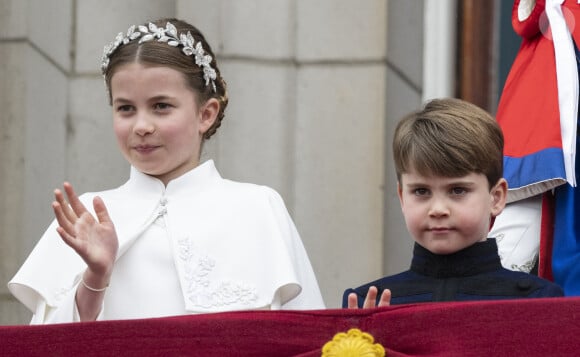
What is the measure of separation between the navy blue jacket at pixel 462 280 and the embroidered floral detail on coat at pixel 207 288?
27 cm

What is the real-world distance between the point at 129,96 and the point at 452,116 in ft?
2.75

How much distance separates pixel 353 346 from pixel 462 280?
0.64 meters

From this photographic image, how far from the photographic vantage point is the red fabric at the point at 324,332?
139 inches

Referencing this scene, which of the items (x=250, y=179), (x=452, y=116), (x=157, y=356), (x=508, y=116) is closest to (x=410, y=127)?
(x=452, y=116)

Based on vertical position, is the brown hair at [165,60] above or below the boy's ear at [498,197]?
above

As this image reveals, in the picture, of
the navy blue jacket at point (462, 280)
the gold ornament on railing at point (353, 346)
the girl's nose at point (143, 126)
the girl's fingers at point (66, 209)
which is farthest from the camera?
the girl's nose at point (143, 126)

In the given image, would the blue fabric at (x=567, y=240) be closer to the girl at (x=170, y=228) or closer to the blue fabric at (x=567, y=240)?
the blue fabric at (x=567, y=240)

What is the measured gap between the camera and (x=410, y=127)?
4.20 meters

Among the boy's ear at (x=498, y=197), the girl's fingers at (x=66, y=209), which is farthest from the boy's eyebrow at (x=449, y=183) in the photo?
the girl's fingers at (x=66, y=209)

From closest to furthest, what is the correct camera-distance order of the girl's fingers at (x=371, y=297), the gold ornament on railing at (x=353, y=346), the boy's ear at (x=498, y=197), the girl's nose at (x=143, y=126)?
the gold ornament on railing at (x=353, y=346) → the girl's fingers at (x=371, y=297) → the boy's ear at (x=498, y=197) → the girl's nose at (x=143, y=126)

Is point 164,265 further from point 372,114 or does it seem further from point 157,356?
point 372,114

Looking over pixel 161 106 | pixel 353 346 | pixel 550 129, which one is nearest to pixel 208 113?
pixel 161 106

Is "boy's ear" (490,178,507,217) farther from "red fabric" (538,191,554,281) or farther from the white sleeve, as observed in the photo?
the white sleeve

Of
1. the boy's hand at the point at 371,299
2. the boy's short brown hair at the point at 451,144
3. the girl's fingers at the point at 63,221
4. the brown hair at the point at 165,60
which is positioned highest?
the brown hair at the point at 165,60
